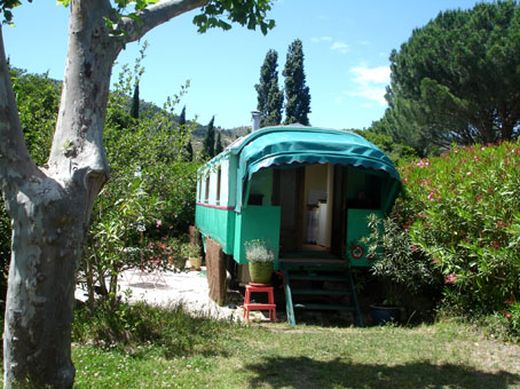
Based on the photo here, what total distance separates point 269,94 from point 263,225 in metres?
28.2

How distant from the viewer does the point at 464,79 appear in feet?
65.1

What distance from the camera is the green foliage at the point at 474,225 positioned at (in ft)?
20.6

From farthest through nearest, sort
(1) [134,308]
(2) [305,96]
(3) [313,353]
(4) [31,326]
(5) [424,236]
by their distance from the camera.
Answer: (2) [305,96], (5) [424,236], (1) [134,308], (3) [313,353], (4) [31,326]

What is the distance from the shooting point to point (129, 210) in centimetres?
569

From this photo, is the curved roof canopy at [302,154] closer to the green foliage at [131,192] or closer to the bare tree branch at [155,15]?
the green foliage at [131,192]

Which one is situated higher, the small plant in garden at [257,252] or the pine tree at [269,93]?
the pine tree at [269,93]

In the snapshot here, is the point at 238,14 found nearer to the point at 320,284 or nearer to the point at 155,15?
the point at 155,15

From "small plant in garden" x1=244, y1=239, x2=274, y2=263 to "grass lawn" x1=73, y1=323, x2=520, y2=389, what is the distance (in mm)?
→ 1612

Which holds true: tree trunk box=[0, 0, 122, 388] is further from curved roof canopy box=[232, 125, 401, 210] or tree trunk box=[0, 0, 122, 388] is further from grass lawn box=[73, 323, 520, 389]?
curved roof canopy box=[232, 125, 401, 210]

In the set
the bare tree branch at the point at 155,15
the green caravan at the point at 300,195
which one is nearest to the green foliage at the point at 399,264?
the green caravan at the point at 300,195

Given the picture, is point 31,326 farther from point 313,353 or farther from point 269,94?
point 269,94

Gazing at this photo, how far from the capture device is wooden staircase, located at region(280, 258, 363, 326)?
28.0ft

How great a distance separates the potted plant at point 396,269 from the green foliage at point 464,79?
1259 cm

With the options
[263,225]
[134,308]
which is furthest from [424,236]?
[134,308]
